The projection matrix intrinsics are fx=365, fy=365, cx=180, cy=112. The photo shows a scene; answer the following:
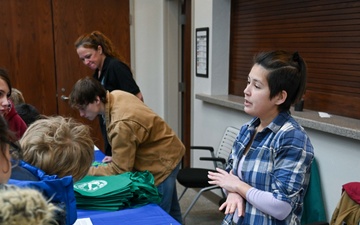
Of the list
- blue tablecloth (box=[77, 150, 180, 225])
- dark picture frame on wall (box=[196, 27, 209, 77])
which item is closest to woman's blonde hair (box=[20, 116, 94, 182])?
blue tablecloth (box=[77, 150, 180, 225])

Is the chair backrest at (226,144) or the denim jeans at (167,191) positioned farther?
the chair backrest at (226,144)

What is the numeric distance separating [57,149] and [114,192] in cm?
39

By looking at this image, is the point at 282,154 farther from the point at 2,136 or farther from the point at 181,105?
the point at 181,105

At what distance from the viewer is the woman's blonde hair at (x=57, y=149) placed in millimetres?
1301

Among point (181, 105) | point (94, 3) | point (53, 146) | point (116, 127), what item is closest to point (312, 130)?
point (116, 127)

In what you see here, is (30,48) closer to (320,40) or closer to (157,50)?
(157,50)

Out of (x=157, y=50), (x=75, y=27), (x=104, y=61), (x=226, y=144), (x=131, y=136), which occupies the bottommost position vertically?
(x=226, y=144)

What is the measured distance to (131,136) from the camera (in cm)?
186

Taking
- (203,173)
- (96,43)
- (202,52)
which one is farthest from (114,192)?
(202,52)

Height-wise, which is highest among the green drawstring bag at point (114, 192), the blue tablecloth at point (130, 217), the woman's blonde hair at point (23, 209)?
the woman's blonde hair at point (23, 209)

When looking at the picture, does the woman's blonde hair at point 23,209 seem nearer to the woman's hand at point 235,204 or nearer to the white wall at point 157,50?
the woman's hand at point 235,204

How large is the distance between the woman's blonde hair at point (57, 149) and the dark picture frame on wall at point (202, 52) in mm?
2375

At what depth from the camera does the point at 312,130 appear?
2.48 metres

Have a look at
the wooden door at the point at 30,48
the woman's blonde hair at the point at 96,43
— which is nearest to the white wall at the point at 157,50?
the wooden door at the point at 30,48
